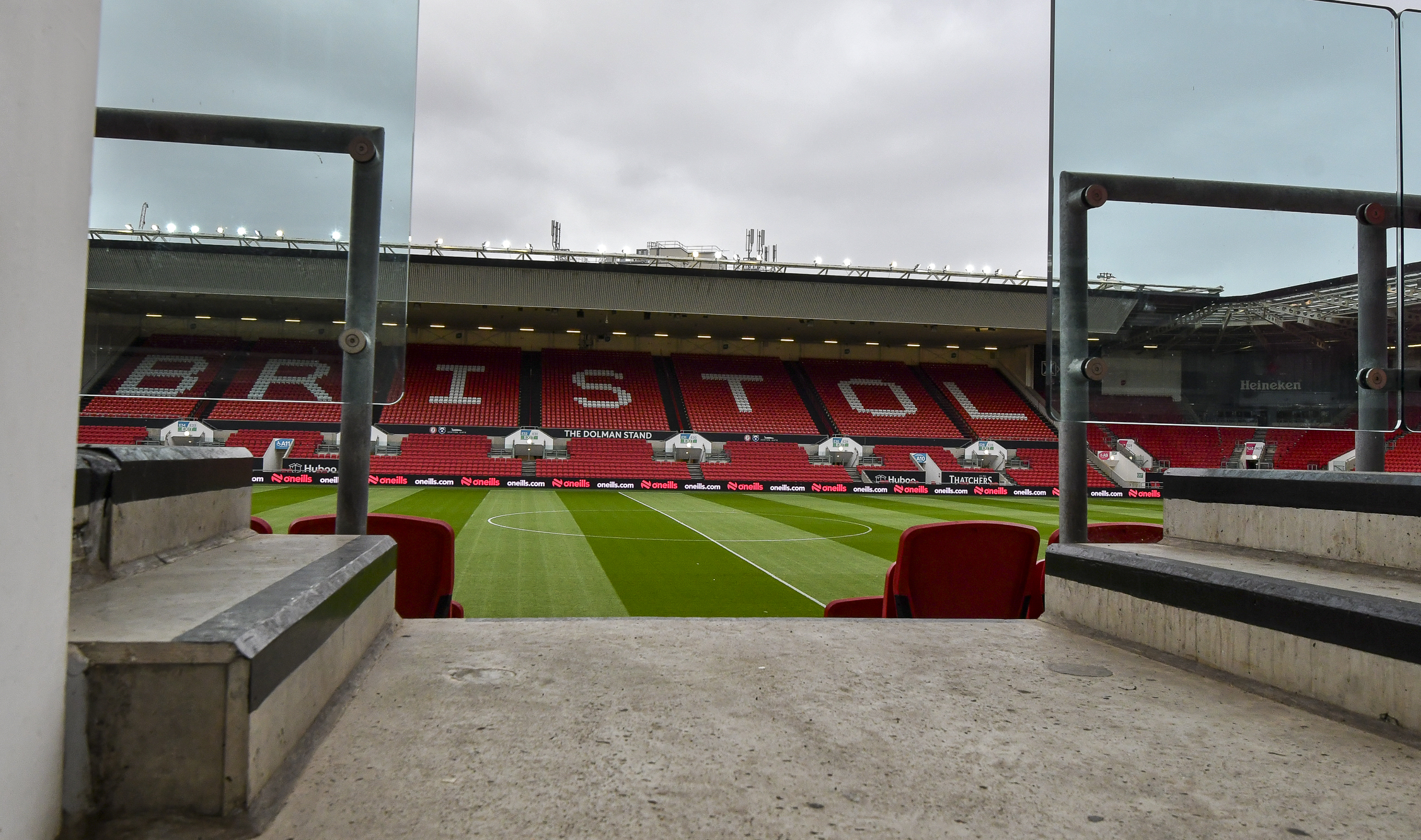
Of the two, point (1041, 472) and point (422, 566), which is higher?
point (422, 566)

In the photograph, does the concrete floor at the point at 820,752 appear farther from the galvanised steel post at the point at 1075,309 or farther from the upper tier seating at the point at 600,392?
the upper tier seating at the point at 600,392

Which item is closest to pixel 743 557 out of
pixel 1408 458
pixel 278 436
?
pixel 278 436

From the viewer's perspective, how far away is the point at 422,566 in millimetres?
3359

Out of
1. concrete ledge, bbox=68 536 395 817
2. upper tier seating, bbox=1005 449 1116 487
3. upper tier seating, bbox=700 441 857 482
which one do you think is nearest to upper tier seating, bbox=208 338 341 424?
concrete ledge, bbox=68 536 395 817

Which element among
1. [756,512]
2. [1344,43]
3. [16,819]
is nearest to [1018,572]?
[1344,43]

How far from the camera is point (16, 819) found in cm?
110

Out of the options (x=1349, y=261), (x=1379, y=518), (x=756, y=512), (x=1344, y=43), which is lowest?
(x=756, y=512)

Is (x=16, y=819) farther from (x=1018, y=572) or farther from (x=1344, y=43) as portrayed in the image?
(x=1344, y=43)

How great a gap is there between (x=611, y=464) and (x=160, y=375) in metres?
22.7

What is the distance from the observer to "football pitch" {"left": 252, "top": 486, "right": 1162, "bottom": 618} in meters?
6.69

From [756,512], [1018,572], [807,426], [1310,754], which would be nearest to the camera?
[1310,754]

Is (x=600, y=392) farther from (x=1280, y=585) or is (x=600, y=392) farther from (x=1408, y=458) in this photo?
(x=1280, y=585)

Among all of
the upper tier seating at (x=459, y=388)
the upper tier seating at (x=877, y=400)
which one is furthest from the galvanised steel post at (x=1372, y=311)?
the upper tier seating at (x=877, y=400)

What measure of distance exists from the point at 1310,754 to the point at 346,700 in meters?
2.19
